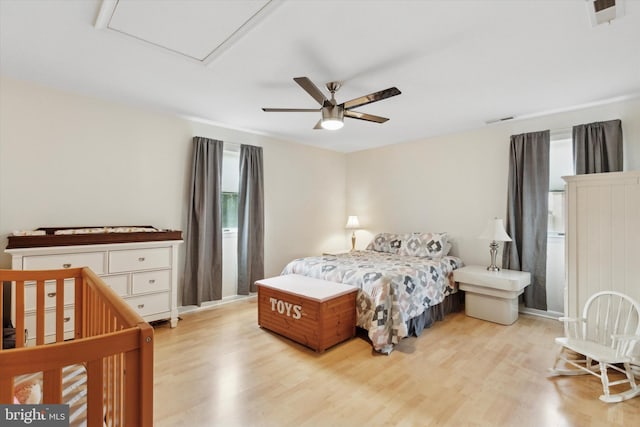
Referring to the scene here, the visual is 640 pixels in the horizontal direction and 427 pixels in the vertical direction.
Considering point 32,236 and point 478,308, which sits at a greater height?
point 32,236

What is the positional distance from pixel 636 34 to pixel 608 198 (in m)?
1.16

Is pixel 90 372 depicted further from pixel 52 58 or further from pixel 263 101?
pixel 263 101

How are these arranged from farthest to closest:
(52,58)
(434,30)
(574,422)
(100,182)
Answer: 1. (100,182)
2. (52,58)
3. (434,30)
4. (574,422)

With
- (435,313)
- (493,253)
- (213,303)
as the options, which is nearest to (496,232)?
(493,253)

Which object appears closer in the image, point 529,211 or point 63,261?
point 63,261

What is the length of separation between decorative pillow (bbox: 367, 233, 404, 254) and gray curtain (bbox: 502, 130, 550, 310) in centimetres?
137

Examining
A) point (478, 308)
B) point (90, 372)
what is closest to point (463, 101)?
point (478, 308)

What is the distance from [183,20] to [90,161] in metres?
2.09

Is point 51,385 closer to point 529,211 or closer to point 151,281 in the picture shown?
point 151,281

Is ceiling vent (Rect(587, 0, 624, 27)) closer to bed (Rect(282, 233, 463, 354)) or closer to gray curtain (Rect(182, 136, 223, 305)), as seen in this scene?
bed (Rect(282, 233, 463, 354))

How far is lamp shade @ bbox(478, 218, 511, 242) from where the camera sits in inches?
143

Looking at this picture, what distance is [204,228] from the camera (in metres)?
3.79

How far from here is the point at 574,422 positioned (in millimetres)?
1812

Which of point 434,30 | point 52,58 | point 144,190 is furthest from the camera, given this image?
point 144,190
